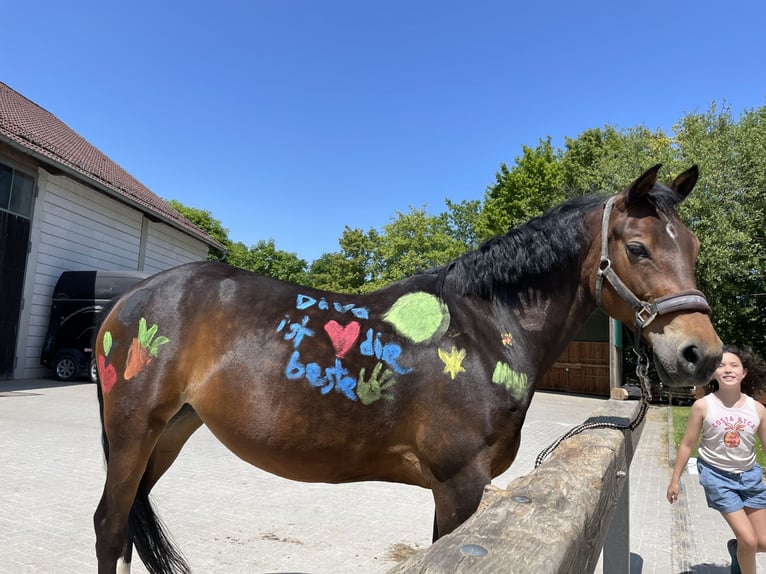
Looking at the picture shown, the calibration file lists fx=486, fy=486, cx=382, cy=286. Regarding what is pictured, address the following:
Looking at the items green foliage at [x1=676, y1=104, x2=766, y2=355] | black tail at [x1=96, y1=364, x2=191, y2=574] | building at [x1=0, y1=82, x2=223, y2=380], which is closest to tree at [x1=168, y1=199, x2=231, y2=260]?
building at [x1=0, y1=82, x2=223, y2=380]

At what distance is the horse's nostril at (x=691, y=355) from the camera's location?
6.21ft

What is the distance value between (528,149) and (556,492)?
25.0 metres

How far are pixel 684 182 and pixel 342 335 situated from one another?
180 centimetres

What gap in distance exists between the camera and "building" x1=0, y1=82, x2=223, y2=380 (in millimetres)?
11711

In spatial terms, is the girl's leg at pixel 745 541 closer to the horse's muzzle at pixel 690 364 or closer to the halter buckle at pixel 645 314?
the horse's muzzle at pixel 690 364

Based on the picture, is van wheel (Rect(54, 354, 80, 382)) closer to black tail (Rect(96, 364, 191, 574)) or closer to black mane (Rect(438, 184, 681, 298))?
black tail (Rect(96, 364, 191, 574))

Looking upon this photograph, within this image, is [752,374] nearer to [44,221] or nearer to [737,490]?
[737,490]

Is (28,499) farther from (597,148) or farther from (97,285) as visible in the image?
(597,148)

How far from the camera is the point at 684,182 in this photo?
7.67 ft

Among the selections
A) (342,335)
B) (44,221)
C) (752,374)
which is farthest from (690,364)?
(44,221)

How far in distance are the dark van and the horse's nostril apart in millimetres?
12881

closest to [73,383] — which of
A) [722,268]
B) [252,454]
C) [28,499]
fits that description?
[28,499]

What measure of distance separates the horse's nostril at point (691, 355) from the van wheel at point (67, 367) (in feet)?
46.7

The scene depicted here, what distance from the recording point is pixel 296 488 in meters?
5.34
